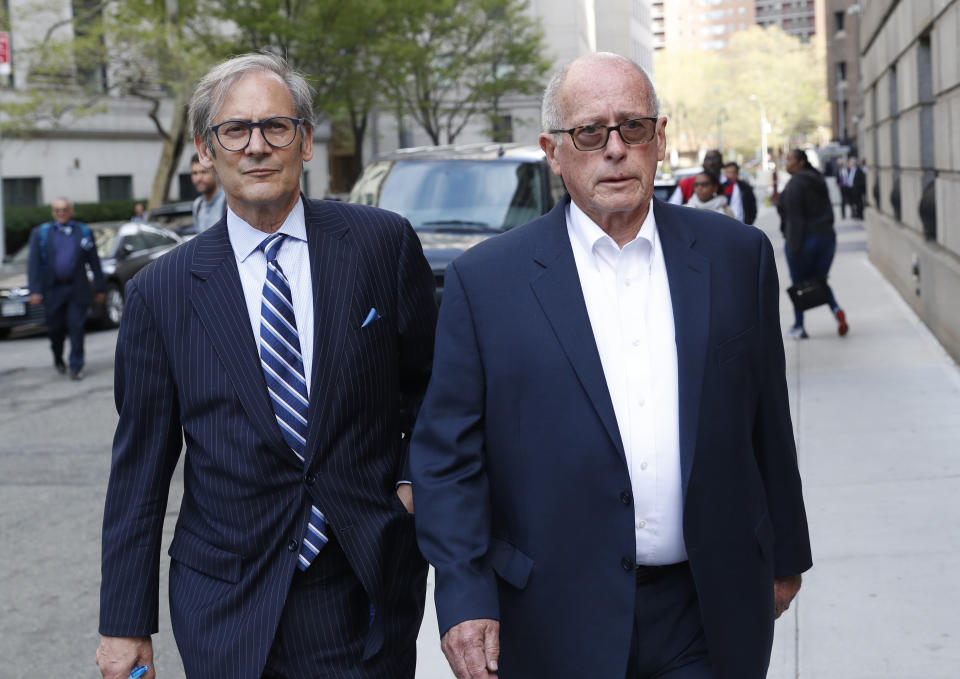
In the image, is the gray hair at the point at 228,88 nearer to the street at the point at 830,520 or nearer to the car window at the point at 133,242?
the street at the point at 830,520

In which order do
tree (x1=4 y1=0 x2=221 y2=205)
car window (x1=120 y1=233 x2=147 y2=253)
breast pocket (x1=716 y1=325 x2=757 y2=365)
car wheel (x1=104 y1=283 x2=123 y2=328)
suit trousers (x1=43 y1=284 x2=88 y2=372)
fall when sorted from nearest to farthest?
1. breast pocket (x1=716 y1=325 x2=757 y2=365)
2. suit trousers (x1=43 y1=284 x2=88 y2=372)
3. car wheel (x1=104 y1=283 x2=123 y2=328)
4. car window (x1=120 y1=233 x2=147 y2=253)
5. tree (x1=4 y1=0 x2=221 y2=205)

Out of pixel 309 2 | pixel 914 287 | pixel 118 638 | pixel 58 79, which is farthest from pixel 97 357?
pixel 309 2

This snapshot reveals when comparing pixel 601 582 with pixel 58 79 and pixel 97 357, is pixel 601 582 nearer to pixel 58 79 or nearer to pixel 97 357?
pixel 97 357

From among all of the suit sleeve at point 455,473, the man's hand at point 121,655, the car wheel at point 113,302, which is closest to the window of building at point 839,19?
the car wheel at point 113,302

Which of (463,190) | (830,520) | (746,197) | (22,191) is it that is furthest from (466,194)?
(22,191)

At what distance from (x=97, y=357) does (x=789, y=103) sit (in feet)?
344

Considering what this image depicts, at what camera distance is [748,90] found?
381ft

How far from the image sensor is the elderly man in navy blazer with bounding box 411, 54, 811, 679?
2711 millimetres

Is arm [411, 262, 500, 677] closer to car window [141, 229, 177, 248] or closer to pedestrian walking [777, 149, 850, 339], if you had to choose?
pedestrian walking [777, 149, 850, 339]

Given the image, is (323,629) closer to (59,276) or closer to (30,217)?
(59,276)

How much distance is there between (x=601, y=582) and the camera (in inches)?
107

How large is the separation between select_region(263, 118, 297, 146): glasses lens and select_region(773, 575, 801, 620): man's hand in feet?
4.97

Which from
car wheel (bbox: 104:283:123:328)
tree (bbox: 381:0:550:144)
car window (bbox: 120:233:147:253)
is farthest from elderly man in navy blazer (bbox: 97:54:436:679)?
tree (bbox: 381:0:550:144)

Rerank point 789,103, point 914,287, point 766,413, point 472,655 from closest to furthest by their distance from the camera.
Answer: point 472,655 < point 766,413 < point 914,287 < point 789,103
